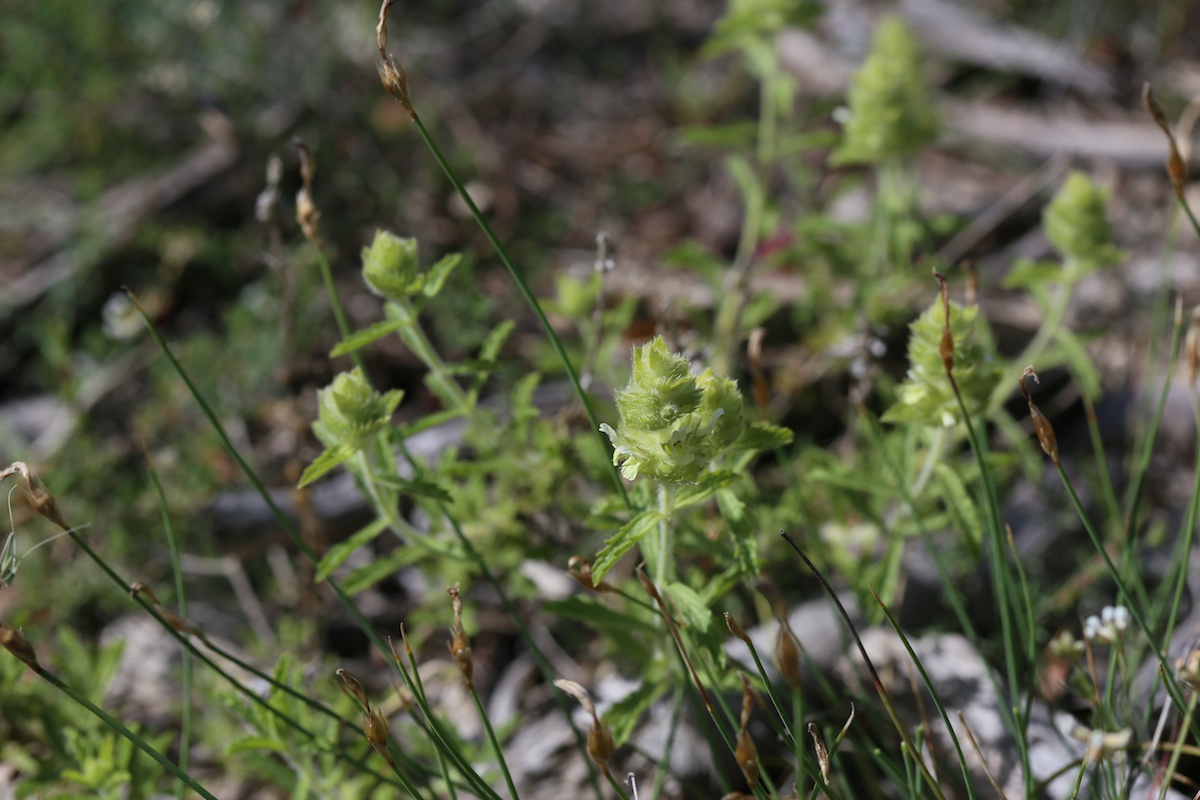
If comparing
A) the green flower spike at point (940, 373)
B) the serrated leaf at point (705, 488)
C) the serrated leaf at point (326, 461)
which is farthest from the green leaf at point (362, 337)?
the green flower spike at point (940, 373)

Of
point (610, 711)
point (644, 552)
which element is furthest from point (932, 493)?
point (610, 711)

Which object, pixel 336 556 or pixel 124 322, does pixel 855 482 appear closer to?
pixel 336 556

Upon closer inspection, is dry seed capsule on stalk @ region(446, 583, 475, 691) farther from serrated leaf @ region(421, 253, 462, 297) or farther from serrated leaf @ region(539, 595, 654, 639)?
serrated leaf @ region(421, 253, 462, 297)

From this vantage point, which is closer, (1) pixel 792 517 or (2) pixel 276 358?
(1) pixel 792 517

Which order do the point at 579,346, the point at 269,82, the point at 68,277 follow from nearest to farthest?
the point at 579,346
the point at 68,277
the point at 269,82

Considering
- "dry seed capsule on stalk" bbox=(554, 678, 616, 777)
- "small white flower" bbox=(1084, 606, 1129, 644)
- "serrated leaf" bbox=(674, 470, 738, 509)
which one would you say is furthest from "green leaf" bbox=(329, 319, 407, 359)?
"small white flower" bbox=(1084, 606, 1129, 644)

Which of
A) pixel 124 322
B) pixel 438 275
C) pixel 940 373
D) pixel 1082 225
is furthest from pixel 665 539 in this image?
pixel 124 322

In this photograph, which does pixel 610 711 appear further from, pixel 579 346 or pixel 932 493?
pixel 579 346
